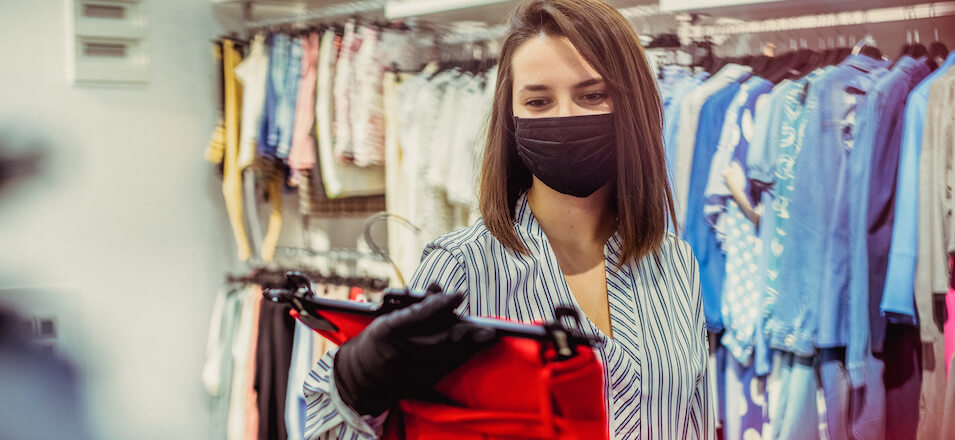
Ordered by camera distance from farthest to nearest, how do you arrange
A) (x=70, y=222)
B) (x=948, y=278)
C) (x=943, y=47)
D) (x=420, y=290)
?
(x=70, y=222) < (x=943, y=47) < (x=948, y=278) < (x=420, y=290)

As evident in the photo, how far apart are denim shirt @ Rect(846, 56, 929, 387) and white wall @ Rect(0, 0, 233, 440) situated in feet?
5.55

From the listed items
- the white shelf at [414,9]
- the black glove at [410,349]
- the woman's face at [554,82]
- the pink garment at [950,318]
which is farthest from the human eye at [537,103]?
the pink garment at [950,318]

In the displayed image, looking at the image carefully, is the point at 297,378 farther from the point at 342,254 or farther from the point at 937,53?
the point at 937,53

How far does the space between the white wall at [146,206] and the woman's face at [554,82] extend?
1.33m

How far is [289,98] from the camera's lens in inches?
96.7

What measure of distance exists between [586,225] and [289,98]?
1.63 metres

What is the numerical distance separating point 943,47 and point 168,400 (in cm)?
236

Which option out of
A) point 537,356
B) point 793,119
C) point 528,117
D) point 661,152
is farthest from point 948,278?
point 537,356

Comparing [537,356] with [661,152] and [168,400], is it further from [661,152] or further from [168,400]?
[168,400]

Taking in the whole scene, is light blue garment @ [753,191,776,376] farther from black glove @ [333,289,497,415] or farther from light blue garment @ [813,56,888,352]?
black glove @ [333,289,497,415]

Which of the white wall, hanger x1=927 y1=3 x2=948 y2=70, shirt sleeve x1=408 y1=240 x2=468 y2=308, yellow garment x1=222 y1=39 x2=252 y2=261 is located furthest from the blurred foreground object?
yellow garment x1=222 y1=39 x2=252 y2=261

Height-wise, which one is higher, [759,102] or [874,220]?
[759,102]

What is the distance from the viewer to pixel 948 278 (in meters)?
1.51

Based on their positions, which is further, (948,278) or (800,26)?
(800,26)
